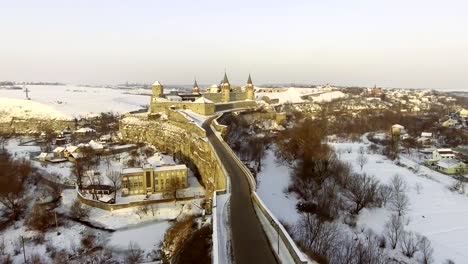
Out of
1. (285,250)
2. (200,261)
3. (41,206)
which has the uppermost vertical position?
(285,250)

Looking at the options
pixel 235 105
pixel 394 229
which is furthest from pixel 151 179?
pixel 235 105

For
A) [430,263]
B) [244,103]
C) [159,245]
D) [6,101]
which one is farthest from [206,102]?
[6,101]

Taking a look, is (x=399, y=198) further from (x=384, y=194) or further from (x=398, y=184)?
(x=398, y=184)

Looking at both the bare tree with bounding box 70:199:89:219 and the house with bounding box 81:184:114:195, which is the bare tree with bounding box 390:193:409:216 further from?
the bare tree with bounding box 70:199:89:219

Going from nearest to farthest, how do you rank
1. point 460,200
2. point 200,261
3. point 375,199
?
point 200,261 < point 375,199 < point 460,200

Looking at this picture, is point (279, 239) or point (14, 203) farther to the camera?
point (14, 203)

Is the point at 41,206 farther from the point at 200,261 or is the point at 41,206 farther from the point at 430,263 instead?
the point at 430,263
